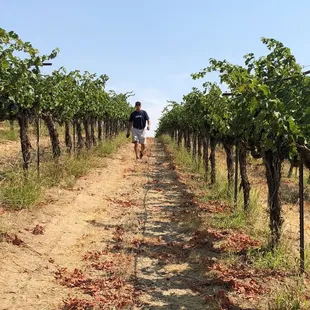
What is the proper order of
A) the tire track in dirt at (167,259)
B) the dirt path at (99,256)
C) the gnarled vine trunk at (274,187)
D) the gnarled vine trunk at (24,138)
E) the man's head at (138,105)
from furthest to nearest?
1. the man's head at (138,105)
2. the gnarled vine trunk at (24,138)
3. the gnarled vine trunk at (274,187)
4. the tire track in dirt at (167,259)
5. the dirt path at (99,256)

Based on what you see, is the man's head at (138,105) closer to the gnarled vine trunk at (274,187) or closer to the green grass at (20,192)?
the green grass at (20,192)

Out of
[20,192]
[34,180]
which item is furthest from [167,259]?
[34,180]

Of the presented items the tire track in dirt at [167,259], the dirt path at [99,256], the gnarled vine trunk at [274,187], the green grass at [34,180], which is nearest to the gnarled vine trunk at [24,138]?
the green grass at [34,180]

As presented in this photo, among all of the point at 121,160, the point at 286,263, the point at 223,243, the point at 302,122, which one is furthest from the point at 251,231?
the point at 121,160

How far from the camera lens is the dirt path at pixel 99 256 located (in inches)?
160

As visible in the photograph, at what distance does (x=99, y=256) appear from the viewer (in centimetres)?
524

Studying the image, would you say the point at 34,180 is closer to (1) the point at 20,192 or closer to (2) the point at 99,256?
(1) the point at 20,192

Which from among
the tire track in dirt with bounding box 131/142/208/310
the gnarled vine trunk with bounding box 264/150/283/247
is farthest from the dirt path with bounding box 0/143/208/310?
the gnarled vine trunk with bounding box 264/150/283/247

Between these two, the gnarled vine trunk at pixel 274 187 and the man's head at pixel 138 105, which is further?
the man's head at pixel 138 105

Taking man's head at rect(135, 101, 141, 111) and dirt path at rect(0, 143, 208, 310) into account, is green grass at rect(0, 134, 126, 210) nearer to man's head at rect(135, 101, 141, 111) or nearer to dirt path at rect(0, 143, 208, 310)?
dirt path at rect(0, 143, 208, 310)

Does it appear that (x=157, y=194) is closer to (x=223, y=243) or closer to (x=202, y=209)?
(x=202, y=209)

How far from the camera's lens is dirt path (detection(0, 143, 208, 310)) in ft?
13.3

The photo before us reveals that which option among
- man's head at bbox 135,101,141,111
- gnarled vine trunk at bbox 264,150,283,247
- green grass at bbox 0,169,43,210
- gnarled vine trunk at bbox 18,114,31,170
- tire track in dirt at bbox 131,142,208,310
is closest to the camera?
tire track in dirt at bbox 131,142,208,310

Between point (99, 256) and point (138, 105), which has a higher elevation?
point (138, 105)
